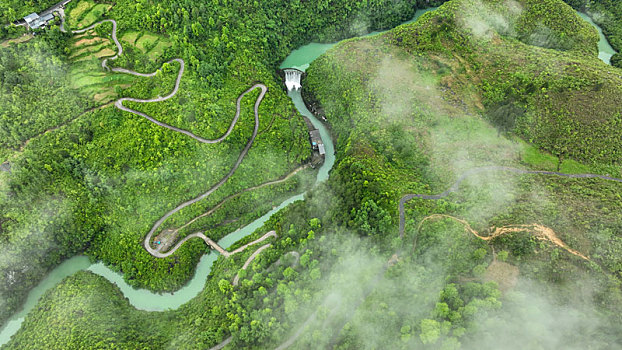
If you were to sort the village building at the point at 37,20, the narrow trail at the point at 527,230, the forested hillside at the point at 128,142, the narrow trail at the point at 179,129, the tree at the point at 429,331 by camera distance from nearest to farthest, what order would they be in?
the tree at the point at 429,331
the narrow trail at the point at 527,230
the forested hillside at the point at 128,142
the narrow trail at the point at 179,129
the village building at the point at 37,20

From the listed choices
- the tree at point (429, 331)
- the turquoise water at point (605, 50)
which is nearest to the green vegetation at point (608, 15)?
the turquoise water at point (605, 50)

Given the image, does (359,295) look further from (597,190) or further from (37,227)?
(37,227)

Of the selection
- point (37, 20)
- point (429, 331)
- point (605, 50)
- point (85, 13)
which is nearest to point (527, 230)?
point (429, 331)

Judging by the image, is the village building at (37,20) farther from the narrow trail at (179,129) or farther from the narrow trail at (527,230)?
the narrow trail at (527,230)

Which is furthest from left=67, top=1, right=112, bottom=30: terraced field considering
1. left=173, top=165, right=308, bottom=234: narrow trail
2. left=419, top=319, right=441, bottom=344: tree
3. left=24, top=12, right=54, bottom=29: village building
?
left=419, top=319, right=441, bottom=344: tree

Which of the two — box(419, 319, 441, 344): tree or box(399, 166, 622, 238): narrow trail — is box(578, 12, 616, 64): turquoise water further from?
box(419, 319, 441, 344): tree

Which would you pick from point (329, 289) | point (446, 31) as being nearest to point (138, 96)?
point (329, 289)

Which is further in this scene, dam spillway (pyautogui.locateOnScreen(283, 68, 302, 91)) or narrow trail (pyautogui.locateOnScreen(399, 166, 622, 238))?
dam spillway (pyautogui.locateOnScreen(283, 68, 302, 91))

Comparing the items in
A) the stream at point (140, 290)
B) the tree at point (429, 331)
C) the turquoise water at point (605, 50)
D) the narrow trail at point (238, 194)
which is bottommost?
the stream at point (140, 290)
